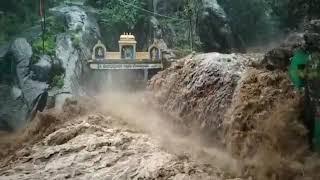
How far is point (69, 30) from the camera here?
15.0 m

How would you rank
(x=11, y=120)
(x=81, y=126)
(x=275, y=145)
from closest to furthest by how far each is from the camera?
(x=275, y=145), (x=81, y=126), (x=11, y=120)

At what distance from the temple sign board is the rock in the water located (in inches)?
54.2

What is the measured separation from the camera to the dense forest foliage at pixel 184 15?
11242 millimetres

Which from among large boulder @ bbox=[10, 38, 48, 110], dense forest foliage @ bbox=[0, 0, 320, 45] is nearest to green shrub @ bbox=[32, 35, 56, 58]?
large boulder @ bbox=[10, 38, 48, 110]

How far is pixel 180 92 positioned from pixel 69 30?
7.25 metres

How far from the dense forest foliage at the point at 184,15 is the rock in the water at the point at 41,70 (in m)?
1.76

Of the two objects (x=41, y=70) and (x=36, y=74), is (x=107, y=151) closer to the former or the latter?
(x=36, y=74)

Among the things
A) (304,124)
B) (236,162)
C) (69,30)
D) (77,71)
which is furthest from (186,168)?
(69,30)

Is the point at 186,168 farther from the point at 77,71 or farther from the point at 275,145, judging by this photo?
the point at 77,71

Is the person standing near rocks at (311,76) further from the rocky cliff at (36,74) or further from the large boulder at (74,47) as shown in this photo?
the rocky cliff at (36,74)

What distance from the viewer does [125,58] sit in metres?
13.3

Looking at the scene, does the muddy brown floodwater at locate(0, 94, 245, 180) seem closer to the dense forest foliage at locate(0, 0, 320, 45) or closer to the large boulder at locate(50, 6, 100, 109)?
the large boulder at locate(50, 6, 100, 109)

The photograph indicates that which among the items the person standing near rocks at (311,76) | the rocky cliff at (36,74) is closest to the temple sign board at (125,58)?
the rocky cliff at (36,74)

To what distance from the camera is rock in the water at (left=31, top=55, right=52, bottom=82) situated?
12438 mm
